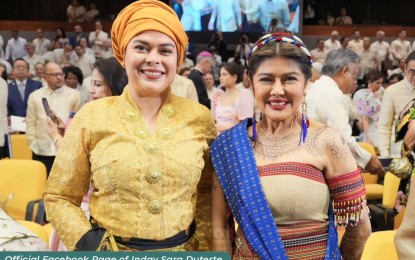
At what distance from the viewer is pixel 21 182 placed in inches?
167

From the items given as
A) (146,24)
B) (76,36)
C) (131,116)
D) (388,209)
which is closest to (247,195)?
(131,116)

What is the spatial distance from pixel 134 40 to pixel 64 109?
4.29 meters

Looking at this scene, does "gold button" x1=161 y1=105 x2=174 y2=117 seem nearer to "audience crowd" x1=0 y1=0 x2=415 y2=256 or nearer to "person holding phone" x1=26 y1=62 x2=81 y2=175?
"audience crowd" x1=0 y1=0 x2=415 y2=256

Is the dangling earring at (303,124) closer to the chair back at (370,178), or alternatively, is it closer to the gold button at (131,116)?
the gold button at (131,116)

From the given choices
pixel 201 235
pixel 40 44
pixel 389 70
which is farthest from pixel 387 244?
pixel 40 44

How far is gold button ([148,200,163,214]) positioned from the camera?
6.14 feet

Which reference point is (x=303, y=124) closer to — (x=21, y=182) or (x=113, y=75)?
(x=113, y=75)

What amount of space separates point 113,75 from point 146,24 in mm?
760

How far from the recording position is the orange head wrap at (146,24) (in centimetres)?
190

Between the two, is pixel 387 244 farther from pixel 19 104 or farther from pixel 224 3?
pixel 224 3

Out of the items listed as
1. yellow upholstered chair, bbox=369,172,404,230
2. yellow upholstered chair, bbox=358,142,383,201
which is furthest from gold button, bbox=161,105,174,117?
yellow upholstered chair, bbox=358,142,383,201

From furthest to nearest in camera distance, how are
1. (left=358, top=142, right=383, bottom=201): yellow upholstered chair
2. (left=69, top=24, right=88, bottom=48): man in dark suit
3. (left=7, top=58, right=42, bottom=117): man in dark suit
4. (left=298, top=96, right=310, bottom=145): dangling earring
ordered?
(left=69, top=24, right=88, bottom=48): man in dark suit
(left=7, top=58, right=42, bottom=117): man in dark suit
(left=358, top=142, right=383, bottom=201): yellow upholstered chair
(left=298, top=96, right=310, bottom=145): dangling earring

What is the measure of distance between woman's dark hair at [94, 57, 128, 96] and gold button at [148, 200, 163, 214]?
821mm

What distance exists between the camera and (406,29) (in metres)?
15.7
